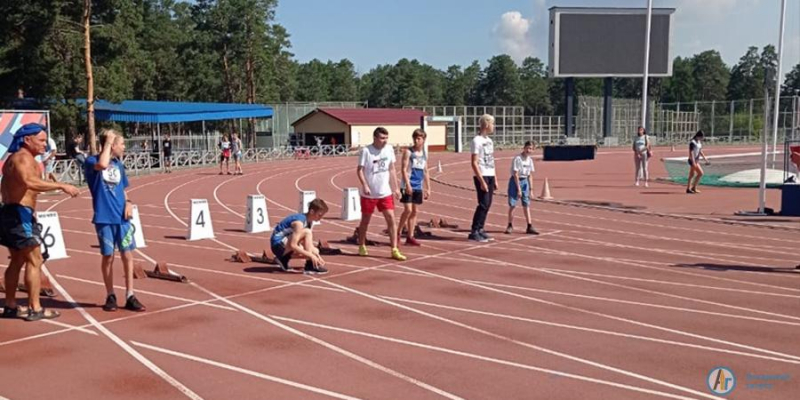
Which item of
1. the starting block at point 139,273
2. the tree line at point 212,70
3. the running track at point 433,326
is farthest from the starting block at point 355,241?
the tree line at point 212,70

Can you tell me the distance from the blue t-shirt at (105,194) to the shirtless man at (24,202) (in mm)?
270

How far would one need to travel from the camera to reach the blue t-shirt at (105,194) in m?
6.86

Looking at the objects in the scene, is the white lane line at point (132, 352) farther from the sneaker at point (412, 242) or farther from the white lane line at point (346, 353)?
the sneaker at point (412, 242)

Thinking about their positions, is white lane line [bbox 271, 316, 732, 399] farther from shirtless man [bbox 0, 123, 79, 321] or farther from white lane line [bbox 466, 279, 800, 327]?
white lane line [bbox 466, 279, 800, 327]

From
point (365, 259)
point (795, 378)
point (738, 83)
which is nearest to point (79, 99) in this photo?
point (365, 259)

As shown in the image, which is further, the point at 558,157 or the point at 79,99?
the point at 558,157

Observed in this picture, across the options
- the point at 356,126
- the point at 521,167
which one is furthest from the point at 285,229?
the point at 356,126

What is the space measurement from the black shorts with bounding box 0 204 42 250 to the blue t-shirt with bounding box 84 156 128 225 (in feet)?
1.88

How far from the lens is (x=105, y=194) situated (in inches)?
270

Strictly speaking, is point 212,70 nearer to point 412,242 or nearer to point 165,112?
point 165,112

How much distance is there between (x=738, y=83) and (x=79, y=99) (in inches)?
4723

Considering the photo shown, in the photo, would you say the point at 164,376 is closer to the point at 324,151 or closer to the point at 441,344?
the point at 441,344

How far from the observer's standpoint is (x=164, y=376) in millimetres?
5434

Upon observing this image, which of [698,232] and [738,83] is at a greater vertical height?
[738,83]
